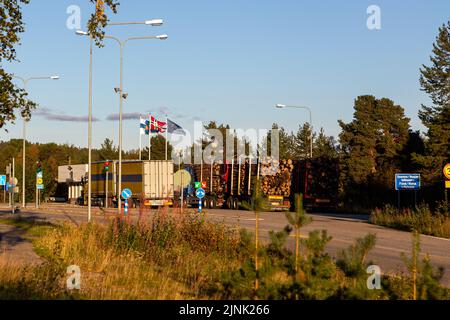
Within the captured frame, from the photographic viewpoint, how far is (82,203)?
197 feet

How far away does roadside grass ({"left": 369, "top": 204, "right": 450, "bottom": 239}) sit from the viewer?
2383 centimetres

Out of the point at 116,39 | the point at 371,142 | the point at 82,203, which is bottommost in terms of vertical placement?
the point at 82,203

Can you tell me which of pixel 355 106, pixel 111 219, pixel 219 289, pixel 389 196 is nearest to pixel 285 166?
pixel 389 196

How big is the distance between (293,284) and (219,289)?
1.86m

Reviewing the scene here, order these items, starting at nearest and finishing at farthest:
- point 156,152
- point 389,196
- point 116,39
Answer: point 116,39
point 389,196
point 156,152

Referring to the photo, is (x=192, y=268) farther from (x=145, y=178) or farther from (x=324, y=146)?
(x=324, y=146)

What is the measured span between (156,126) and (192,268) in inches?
1831

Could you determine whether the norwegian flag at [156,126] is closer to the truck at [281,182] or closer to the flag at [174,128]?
the flag at [174,128]

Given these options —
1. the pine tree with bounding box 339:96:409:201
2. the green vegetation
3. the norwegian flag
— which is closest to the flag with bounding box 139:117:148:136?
the norwegian flag

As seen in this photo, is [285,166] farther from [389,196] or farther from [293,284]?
[293,284]

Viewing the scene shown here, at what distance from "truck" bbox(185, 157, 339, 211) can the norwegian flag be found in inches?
537

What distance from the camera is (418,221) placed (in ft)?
85.4

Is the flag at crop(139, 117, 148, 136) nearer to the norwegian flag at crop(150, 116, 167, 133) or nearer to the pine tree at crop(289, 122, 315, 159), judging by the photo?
the norwegian flag at crop(150, 116, 167, 133)

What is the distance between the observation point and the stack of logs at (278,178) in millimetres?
41438
